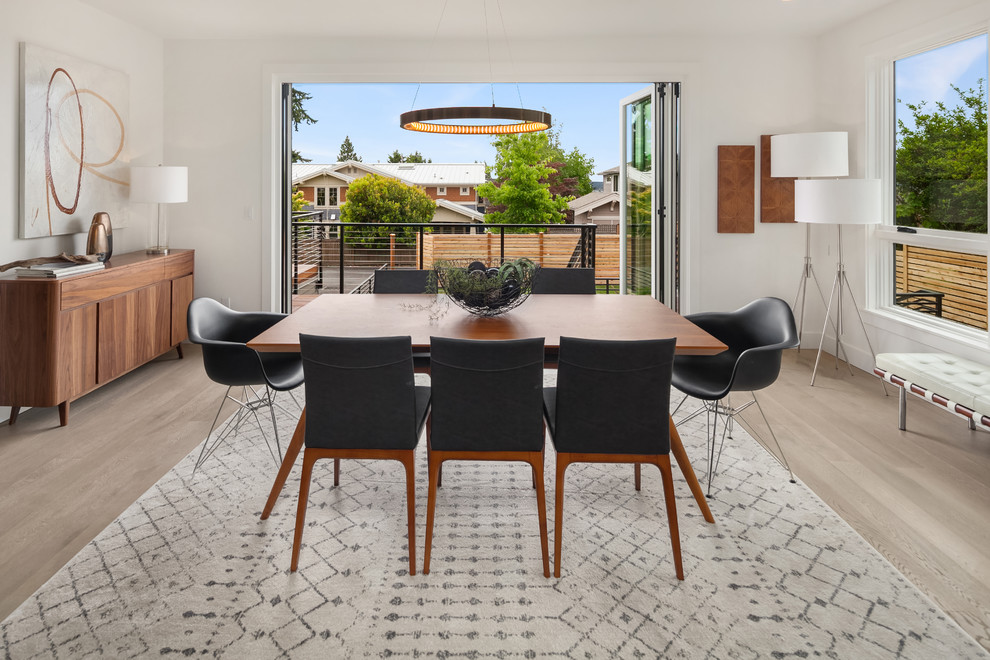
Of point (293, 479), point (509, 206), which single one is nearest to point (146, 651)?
point (293, 479)

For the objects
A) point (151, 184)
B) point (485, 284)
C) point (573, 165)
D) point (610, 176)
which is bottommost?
point (485, 284)

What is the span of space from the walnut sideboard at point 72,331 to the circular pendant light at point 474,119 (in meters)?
2.10

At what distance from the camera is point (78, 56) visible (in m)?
4.71

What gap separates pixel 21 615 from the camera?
206cm

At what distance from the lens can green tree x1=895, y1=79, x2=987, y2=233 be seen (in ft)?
13.6

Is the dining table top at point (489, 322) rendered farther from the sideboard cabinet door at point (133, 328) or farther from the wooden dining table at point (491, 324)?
the sideboard cabinet door at point (133, 328)

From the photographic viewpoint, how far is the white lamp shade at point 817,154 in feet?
16.3

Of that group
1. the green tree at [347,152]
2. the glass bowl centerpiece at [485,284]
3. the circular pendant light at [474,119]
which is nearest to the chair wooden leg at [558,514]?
the glass bowl centerpiece at [485,284]

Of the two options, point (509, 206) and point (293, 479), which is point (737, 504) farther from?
point (509, 206)

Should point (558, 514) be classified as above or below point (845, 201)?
below

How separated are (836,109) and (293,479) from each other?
4.97 meters

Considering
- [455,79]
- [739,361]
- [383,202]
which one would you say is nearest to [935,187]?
[739,361]

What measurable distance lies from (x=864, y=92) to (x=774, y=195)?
1.02m

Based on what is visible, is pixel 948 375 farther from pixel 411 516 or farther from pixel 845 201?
pixel 411 516
